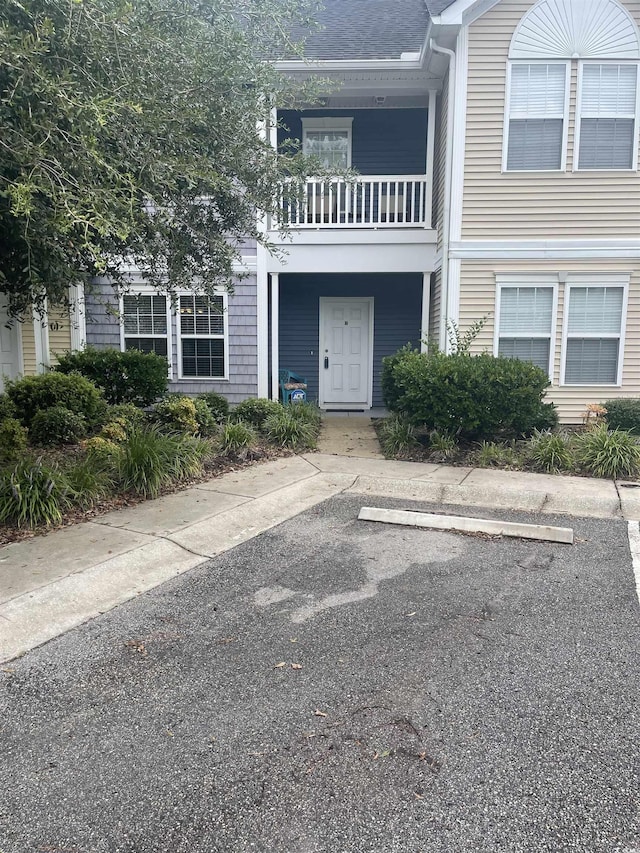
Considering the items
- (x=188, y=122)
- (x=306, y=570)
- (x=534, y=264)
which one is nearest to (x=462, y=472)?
(x=306, y=570)

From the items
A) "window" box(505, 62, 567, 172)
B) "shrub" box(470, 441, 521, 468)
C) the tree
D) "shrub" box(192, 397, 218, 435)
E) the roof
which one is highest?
the roof

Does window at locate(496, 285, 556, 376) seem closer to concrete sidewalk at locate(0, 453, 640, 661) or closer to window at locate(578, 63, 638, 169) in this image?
window at locate(578, 63, 638, 169)

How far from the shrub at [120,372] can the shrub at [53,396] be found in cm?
145

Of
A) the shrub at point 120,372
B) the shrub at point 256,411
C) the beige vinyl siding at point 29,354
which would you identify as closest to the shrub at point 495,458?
the shrub at point 256,411

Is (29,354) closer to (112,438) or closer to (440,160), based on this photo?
(112,438)

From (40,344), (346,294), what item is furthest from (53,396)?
(346,294)

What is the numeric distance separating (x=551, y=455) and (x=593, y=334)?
310cm

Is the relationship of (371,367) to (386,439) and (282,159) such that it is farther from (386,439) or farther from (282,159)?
(282,159)

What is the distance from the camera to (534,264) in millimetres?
9844

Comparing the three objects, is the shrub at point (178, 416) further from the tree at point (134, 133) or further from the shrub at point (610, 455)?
the shrub at point (610, 455)

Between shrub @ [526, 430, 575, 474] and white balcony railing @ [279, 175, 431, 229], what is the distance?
4841 millimetres

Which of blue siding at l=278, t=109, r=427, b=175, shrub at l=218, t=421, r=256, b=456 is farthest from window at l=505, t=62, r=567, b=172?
shrub at l=218, t=421, r=256, b=456

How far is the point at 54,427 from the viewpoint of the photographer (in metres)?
7.95

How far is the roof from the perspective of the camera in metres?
10.7
